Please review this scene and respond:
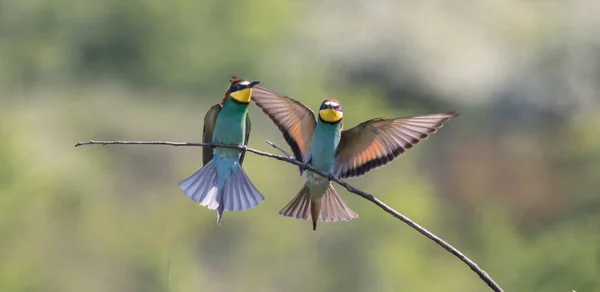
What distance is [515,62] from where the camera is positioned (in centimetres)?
679

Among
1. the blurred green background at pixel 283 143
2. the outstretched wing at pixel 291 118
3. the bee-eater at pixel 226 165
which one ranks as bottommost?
the blurred green background at pixel 283 143

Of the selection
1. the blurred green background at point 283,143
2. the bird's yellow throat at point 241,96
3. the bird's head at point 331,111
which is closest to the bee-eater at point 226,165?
the bird's yellow throat at point 241,96

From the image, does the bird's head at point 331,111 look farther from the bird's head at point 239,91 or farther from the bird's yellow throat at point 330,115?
the bird's head at point 239,91

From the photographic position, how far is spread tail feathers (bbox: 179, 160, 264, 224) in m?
1.39

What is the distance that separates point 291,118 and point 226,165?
6.9 inches

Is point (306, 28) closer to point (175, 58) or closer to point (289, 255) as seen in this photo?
point (175, 58)

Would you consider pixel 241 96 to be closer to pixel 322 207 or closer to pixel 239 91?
pixel 239 91

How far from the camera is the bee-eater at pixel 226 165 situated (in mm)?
1396

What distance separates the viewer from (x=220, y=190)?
1443 millimetres

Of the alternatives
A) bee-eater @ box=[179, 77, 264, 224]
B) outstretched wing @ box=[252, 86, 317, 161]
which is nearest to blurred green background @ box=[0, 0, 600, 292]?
bee-eater @ box=[179, 77, 264, 224]

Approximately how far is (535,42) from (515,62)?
0.24 m

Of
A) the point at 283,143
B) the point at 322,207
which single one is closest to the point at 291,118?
the point at 322,207

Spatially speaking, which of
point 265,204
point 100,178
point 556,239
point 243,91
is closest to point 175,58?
point 100,178

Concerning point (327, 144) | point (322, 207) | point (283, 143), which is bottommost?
point (283, 143)
